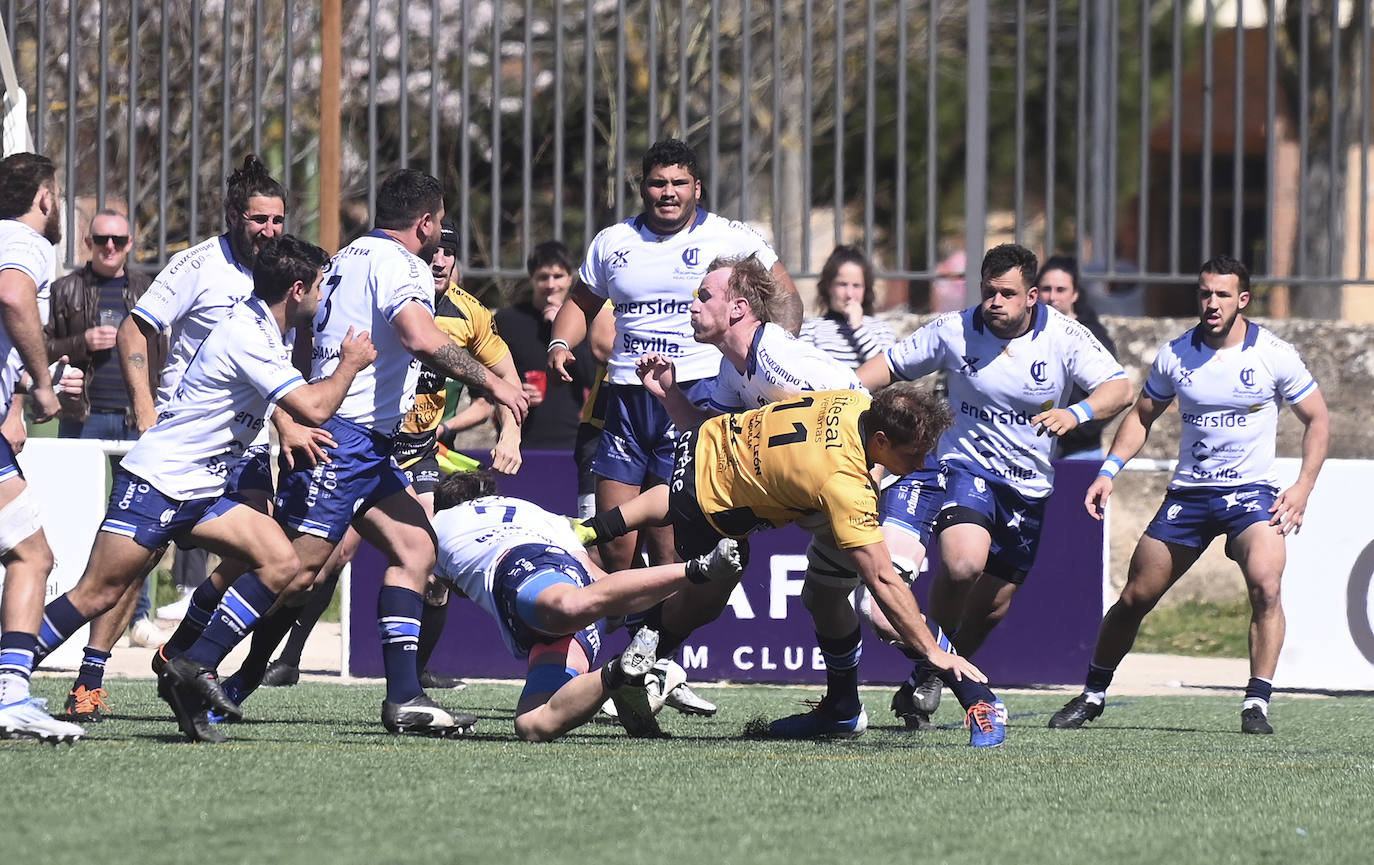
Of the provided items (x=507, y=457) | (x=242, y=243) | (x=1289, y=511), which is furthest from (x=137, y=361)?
(x=1289, y=511)

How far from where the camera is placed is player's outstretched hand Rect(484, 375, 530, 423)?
22.4 ft

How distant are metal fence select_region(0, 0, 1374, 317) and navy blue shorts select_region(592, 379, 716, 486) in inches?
125

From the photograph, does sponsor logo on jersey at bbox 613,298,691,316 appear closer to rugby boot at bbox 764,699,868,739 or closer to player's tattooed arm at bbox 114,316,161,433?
rugby boot at bbox 764,699,868,739

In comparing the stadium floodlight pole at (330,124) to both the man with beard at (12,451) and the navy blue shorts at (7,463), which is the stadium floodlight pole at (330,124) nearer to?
the man with beard at (12,451)

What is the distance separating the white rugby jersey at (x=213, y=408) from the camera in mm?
6617

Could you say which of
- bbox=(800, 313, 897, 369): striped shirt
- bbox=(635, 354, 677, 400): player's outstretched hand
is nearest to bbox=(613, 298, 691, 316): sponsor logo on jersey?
bbox=(635, 354, 677, 400): player's outstretched hand

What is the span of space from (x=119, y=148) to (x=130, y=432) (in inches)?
167

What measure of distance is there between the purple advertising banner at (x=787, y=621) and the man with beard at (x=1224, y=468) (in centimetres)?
128

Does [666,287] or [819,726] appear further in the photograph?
[666,287]

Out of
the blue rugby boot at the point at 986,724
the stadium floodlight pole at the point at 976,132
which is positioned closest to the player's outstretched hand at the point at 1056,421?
the blue rugby boot at the point at 986,724

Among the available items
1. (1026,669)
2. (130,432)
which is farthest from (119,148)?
(1026,669)

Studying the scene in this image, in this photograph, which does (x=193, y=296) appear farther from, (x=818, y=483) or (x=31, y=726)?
(x=818, y=483)

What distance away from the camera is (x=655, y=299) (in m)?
8.10

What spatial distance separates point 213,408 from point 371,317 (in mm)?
617
